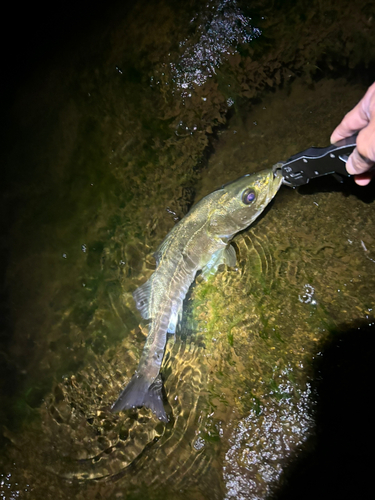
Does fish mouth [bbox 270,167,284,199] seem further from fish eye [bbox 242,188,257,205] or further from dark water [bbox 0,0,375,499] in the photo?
dark water [bbox 0,0,375,499]

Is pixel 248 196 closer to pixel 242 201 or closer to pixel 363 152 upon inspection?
pixel 242 201

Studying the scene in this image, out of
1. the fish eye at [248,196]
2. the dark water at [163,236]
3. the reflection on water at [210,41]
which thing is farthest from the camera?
the reflection on water at [210,41]

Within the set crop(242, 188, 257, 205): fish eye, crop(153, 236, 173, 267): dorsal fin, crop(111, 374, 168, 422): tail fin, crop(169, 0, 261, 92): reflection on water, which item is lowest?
crop(111, 374, 168, 422): tail fin

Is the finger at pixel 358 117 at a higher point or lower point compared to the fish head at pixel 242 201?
higher

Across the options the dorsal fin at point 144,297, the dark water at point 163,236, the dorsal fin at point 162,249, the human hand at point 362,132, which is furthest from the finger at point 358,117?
the dorsal fin at point 144,297

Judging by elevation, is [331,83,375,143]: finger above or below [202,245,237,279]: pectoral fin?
above

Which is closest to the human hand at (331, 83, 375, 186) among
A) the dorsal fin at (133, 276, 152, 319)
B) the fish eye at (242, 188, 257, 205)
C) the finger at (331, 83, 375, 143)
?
the finger at (331, 83, 375, 143)

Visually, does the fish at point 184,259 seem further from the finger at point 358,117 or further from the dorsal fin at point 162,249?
the finger at point 358,117
